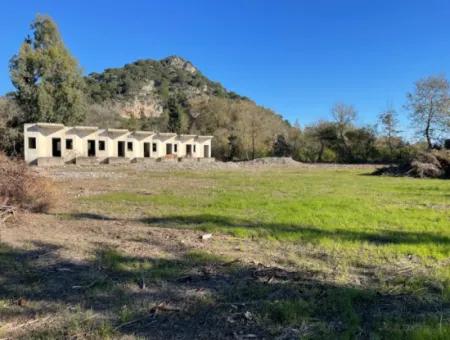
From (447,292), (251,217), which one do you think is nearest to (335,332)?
(447,292)

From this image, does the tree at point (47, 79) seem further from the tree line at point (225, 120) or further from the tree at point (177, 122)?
the tree at point (177, 122)

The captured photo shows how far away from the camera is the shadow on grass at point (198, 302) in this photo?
2621mm

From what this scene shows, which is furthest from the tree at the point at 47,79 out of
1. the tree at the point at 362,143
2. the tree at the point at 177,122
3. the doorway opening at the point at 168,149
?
the tree at the point at 362,143

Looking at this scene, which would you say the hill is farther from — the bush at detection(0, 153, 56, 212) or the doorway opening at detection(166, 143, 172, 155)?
the bush at detection(0, 153, 56, 212)

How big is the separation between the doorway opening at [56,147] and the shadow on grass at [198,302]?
30293 mm

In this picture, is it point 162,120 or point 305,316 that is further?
point 162,120

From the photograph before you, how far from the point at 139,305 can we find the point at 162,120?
177 ft

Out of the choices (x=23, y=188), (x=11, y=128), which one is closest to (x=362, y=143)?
(x=11, y=128)

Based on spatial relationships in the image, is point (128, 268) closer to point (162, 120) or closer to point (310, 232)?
point (310, 232)

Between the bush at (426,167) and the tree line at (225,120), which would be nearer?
the bush at (426,167)

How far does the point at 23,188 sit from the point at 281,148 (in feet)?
136

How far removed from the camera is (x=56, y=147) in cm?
3212

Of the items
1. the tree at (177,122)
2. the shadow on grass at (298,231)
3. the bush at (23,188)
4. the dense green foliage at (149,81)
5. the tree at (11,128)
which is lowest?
the shadow on grass at (298,231)

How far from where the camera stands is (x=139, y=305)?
9.95 feet
